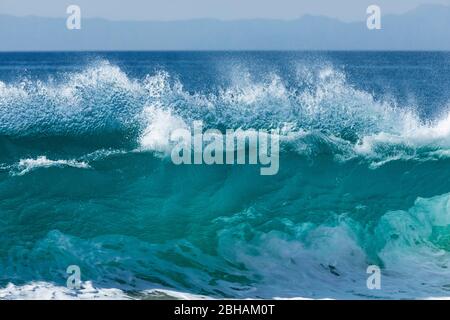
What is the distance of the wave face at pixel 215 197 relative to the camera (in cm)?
1129

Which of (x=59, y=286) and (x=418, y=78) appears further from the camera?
(x=418, y=78)

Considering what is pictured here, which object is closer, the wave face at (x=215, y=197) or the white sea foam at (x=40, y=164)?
the wave face at (x=215, y=197)

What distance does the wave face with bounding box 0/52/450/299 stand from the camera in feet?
37.0

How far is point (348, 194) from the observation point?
13.8m

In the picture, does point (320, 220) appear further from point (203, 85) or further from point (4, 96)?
point (203, 85)

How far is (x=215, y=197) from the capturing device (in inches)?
541

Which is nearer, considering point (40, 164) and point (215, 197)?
point (215, 197)

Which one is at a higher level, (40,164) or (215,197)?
(40,164)

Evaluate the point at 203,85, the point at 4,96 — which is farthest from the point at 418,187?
the point at 203,85

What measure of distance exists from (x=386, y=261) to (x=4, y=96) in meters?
9.17

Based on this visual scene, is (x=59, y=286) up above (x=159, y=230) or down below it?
below

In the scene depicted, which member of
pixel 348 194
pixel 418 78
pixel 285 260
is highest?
pixel 418 78

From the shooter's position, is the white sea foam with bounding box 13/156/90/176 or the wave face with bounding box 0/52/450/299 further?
the white sea foam with bounding box 13/156/90/176
